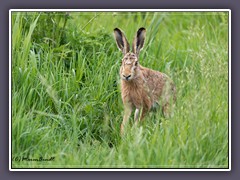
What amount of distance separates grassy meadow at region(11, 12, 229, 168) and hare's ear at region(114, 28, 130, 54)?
53 centimetres

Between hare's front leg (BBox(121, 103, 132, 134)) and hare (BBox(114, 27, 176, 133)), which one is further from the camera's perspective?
hare's front leg (BBox(121, 103, 132, 134))

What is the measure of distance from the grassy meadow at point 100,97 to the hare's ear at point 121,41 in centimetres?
53

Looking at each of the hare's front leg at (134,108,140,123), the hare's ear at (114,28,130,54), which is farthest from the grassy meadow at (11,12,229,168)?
the hare's ear at (114,28,130,54)

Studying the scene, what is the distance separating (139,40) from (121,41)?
0.22m

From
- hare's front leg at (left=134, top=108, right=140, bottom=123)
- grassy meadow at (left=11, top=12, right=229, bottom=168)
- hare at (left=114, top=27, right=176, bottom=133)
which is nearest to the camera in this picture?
grassy meadow at (left=11, top=12, right=229, bottom=168)

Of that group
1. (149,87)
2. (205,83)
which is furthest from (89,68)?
(205,83)

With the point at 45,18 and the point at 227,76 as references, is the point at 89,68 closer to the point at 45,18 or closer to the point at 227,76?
the point at 45,18

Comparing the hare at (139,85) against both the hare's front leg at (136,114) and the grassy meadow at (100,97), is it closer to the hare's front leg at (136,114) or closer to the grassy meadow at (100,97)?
the hare's front leg at (136,114)

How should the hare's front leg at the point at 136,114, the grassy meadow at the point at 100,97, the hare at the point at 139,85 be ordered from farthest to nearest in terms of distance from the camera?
the hare's front leg at the point at 136,114
the hare at the point at 139,85
the grassy meadow at the point at 100,97

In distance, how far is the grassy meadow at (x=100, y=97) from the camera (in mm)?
9961

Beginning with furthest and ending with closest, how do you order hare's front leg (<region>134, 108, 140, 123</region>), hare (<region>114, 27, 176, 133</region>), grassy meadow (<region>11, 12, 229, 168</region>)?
1. hare's front leg (<region>134, 108, 140, 123</region>)
2. hare (<region>114, 27, 176, 133</region>)
3. grassy meadow (<region>11, 12, 229, 168</region>)

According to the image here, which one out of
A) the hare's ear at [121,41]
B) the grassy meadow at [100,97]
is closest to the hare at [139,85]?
the hare's ear at [121,41]

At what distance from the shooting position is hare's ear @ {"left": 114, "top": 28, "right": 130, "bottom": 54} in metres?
10.8

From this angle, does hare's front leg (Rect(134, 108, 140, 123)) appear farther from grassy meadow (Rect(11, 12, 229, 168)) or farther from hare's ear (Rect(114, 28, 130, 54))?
hare's ear (Rect(114, 28, 130, 54))
